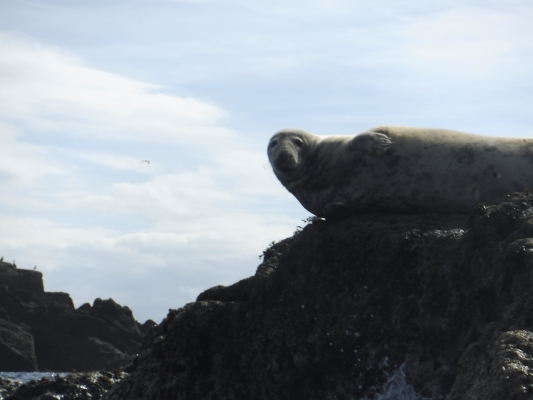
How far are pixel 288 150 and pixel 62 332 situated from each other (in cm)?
5258

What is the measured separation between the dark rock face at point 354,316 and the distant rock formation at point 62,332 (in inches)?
1913

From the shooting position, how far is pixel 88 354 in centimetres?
5644

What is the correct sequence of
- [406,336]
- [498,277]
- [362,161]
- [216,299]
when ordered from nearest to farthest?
[498,277] → [406,336] → [216,299] → [362,161]

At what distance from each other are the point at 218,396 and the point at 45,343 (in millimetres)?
54851

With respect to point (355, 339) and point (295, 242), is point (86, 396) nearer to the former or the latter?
point (295, 242)

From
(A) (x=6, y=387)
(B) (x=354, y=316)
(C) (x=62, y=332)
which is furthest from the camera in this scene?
(C) (x=62, y=332)

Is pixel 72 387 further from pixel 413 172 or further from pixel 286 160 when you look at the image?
pixel 413 172

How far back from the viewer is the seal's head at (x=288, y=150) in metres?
9.06

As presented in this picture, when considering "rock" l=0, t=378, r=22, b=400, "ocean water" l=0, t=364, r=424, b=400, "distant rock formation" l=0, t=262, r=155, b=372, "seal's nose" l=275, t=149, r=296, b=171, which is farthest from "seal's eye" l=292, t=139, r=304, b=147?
"distant rock formation" l=0, t=262, r=155, b=372

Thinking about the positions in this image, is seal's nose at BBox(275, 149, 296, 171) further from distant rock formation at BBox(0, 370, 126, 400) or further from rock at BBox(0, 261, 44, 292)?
rock at BBox(0, 261, 44, 292)

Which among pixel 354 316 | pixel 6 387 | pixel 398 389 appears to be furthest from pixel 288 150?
pixel 6 387

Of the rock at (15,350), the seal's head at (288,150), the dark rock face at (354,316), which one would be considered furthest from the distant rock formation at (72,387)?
the rock at (15,350)

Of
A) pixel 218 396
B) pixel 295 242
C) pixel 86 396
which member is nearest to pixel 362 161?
pixel 295 242

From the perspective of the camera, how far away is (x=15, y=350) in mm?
52906
